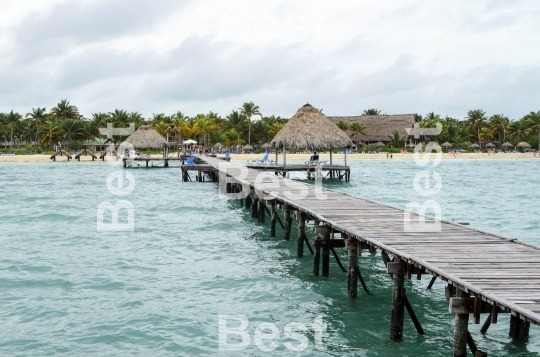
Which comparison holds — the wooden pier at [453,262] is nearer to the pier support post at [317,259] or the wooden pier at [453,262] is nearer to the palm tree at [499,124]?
the pier support post at [317,259]

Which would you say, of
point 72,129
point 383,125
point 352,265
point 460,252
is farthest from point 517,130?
point 460,252

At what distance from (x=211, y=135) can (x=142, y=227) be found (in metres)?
61.7

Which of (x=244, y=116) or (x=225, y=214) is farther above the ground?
(x=244, y=116)

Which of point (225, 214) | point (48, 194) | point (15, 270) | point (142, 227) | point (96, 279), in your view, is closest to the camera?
point (96, 279)

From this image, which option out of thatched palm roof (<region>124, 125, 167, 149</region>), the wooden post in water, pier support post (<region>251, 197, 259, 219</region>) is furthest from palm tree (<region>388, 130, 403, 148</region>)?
the wooden post in water

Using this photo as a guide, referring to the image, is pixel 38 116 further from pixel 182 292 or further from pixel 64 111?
pixel 182 292

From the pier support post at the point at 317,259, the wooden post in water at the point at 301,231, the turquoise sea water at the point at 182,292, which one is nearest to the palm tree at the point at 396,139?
the turquoise sea water at the point at 182,292

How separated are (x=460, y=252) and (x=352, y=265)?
208cm

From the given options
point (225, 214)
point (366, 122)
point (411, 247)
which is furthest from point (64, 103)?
point (411, 247)

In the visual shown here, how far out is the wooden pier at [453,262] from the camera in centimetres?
620

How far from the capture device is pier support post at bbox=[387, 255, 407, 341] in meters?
7.72

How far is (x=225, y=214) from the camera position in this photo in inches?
860

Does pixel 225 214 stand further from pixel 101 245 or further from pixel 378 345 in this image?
pixel 378 345

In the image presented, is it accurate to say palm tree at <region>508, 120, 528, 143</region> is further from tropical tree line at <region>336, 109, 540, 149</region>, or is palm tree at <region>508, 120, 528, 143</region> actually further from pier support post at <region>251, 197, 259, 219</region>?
pier support post at <region>251, 197, 259, 219</region>
